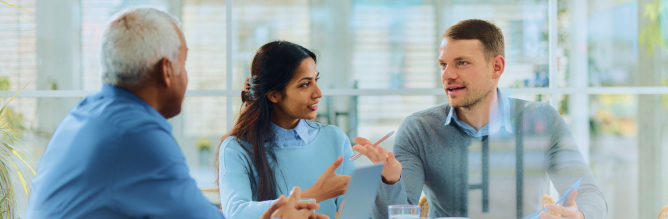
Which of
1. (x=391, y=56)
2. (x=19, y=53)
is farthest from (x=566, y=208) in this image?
(x=19, y=53)

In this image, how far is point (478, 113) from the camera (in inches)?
73.3

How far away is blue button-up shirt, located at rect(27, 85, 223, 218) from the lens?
808mm

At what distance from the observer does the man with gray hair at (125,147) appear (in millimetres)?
809

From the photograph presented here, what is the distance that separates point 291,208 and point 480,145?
1028mm

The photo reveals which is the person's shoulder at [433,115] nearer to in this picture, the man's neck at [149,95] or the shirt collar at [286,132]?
the shirt collar at [286,132]

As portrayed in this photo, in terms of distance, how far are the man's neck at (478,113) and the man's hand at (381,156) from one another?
1.72 ft

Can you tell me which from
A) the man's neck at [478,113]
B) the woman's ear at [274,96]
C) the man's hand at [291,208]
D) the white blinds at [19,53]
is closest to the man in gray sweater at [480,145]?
the man's neck at [478,113]

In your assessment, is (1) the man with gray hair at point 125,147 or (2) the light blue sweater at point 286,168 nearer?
(1) the man with gray hair at point 125,147

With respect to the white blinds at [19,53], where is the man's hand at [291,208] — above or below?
below

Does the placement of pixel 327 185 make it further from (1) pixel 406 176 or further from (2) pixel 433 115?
(2) pixel 433 115

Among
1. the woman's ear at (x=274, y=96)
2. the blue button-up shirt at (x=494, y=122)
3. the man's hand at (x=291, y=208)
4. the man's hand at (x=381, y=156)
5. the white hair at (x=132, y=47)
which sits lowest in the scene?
the man's hand at (x=291, y=208)

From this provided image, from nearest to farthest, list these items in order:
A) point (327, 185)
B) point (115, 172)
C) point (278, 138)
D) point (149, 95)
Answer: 1. point (115, 172)
2. point (149, 95)
3. point (327, 185)
4. point (278, 138)

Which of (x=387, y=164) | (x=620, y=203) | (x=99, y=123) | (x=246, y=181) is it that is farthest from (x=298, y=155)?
(x=620, y=203)

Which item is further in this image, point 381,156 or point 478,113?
point 478,113
